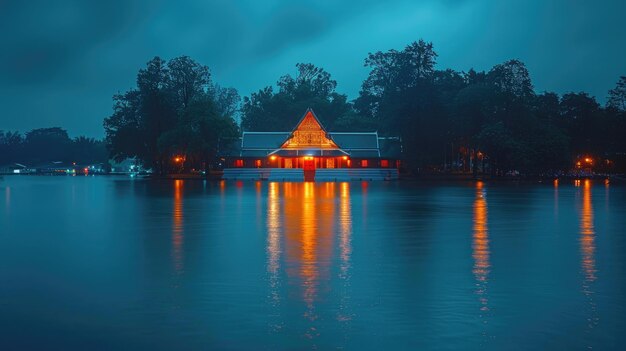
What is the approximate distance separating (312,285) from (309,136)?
7630 cm

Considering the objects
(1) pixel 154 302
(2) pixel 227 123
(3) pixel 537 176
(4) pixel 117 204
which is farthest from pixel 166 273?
(3) pixel 537 176

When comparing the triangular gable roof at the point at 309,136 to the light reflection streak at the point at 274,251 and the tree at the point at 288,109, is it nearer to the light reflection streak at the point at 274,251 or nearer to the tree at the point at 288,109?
the tree at the point at 288,109

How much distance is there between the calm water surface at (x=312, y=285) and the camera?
346 inches

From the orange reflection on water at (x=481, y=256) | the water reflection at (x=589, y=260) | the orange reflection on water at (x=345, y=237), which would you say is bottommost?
the water reflection at (x=589, y=260)

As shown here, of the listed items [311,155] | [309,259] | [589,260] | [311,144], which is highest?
[311,144]

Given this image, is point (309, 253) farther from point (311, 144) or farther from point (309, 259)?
point (311, 144)

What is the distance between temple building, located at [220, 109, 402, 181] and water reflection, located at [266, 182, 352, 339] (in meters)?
56.8

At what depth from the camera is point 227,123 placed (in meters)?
81.9

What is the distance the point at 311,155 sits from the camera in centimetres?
8638

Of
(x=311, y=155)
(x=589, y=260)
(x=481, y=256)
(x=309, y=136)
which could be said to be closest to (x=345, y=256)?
(x=481, y=256)

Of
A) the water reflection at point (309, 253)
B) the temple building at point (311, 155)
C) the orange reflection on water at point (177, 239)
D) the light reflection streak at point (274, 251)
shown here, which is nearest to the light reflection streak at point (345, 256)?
the water reflection at point (309, 253)

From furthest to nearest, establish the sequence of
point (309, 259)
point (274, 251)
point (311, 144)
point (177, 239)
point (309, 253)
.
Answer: point (311, 144), point (177, 239), point (274, 251), point (309, 253), point (309, 259)

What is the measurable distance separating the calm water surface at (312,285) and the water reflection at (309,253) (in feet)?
0.16

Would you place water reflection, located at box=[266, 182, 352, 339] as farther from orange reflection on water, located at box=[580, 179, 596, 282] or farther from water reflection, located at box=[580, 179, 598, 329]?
orange reflection on water, located at box=[580, 179, 596, 282]
